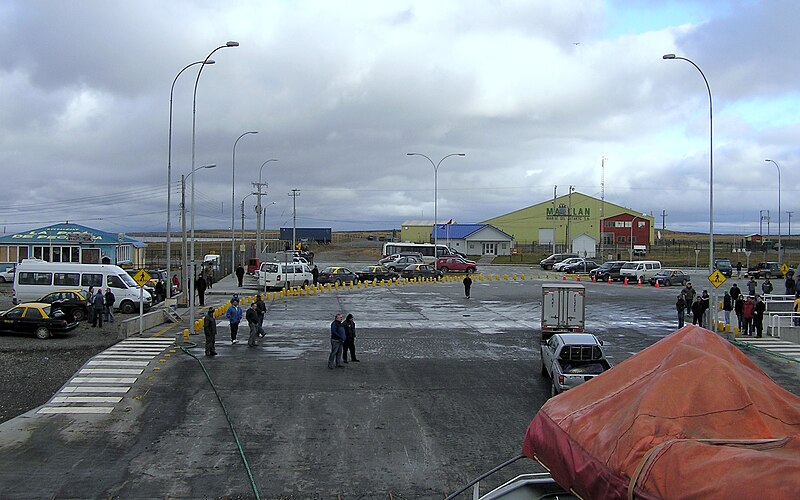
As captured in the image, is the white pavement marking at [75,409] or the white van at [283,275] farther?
the white van at [283,275]

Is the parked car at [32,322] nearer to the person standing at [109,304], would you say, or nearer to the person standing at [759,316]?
the person standing at [109,304]

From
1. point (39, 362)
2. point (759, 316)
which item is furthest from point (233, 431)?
point (759, 316)

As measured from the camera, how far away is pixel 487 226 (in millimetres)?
101062

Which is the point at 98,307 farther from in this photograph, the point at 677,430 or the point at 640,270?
the point at 640,270

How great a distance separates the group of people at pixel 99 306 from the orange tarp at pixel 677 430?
82.0ft

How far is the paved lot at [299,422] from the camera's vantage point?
1046 centimetres

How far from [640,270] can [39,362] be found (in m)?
46.5

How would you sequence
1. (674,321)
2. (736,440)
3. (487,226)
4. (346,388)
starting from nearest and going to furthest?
1. (736,440)
2. (346,388)
3. (674,321)
4. (487,226)

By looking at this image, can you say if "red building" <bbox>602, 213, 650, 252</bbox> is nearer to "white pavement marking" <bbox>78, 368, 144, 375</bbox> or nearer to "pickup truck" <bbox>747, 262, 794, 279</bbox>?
"pickup truck" <bbox>747, 262, 794, 279</bbox>

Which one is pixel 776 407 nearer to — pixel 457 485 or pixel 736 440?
pixel 736 440

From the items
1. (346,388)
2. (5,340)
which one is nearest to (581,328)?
(346,388)

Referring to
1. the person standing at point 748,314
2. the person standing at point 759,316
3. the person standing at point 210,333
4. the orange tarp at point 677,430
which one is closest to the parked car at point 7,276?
the person standing at point 210,333

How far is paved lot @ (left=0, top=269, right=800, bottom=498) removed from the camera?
34.3 feet

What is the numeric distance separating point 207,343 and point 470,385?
8.08 m
